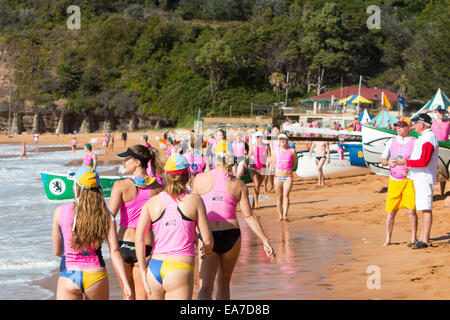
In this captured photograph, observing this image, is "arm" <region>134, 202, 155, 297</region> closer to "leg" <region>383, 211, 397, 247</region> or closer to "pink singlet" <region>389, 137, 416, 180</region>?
"pink singlet" <region>389, 137, 416, 180</region>

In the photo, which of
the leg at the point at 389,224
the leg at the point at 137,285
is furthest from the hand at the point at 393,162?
the leg at the point at 137,285

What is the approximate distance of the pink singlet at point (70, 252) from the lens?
3844mm

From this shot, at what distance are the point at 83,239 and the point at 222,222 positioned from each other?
135 centimetres

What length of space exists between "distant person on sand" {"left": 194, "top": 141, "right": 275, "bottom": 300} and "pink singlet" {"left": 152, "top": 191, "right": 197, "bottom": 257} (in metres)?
0.82

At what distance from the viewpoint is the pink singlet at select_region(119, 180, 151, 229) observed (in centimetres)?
479

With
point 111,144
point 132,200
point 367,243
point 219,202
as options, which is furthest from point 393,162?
point 111,144

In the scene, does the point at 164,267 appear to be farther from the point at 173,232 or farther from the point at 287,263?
the point at 287,263

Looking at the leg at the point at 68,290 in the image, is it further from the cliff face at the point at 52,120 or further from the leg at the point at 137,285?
the cliff face at the point at 52,120

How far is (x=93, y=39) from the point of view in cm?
7838

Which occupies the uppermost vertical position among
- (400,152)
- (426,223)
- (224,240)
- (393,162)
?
(400,152)

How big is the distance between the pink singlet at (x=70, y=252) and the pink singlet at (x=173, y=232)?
1.39 feet

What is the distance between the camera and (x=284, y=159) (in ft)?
33.4

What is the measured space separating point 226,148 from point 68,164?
25650 millimetres

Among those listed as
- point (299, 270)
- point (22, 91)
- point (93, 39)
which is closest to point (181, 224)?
point (299, 270)
